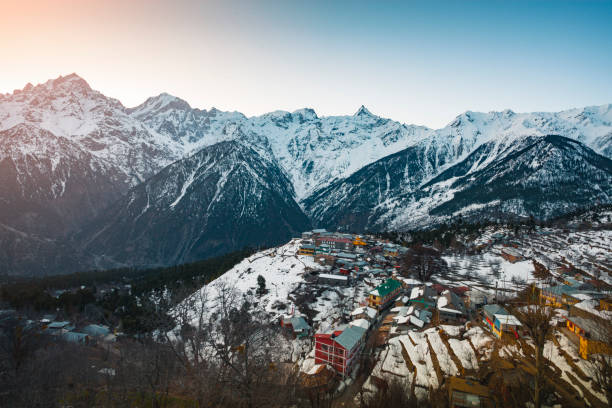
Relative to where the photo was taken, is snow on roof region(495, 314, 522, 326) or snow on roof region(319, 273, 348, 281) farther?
snow on roof region(319, 273, 348, 281)

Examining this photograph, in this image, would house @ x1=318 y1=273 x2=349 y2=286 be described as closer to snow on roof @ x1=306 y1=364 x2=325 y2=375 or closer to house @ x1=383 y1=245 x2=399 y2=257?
house @ x1=383 y1=245 x2=399 y2=257

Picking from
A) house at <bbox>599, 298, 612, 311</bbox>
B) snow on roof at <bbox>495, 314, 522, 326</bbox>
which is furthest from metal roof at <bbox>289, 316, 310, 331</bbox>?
house at <bbox>599, 298, 612, 311</bbox>

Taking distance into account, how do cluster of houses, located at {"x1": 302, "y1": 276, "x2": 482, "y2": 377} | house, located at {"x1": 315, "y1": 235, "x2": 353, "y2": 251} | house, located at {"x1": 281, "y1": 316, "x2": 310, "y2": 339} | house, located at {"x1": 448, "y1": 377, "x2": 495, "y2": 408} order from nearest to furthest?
→ house, located at {"x1": 448, "y1": 377, "x2": 495, "y2": 408} → cluster of houses, located at {"x1": 302, "y1": 276, "x2": 482, "y2": 377} → house, located at {"x1": 281, "y1": 316, "x2": 310, "y2": 339} → house, located at {"x1": 315, "y1": 235, "x2": 353, "y2": 251}

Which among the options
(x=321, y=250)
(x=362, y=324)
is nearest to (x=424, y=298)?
(x=362, y=324)

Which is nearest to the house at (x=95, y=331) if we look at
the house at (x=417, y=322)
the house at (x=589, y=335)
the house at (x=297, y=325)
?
the house at (x=297, y=325)

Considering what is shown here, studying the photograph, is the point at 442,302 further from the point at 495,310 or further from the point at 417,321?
the point at 495,310

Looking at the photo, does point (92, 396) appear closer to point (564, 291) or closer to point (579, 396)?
point (579, 396)

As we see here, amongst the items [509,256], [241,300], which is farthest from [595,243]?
[241,300]
